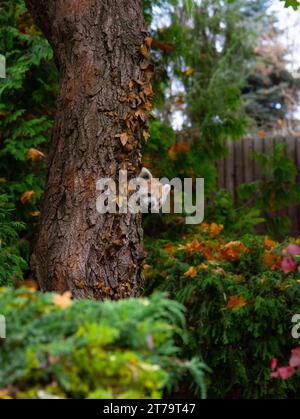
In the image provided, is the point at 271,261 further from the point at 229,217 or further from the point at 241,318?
the point at 229,217

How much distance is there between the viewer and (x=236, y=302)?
167 inches

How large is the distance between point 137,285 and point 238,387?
1.17 metres

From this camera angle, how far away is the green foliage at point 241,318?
418 centimetres

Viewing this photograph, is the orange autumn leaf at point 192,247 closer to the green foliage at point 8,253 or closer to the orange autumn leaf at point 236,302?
the orange autumn leaf at point 236,302

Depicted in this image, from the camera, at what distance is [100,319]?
1649 mm

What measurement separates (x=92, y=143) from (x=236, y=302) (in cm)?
143

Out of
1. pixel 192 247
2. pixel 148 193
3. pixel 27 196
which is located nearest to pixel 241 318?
pixel 192 247

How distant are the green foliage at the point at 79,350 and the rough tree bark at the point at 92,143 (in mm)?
1980

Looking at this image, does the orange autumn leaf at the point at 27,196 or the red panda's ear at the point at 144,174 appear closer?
the red panda's ear at the point at 144,174

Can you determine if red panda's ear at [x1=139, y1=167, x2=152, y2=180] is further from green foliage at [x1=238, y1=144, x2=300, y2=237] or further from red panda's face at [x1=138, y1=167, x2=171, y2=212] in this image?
green foliage at [x1=238, y1=144, x2=300, y2=237]

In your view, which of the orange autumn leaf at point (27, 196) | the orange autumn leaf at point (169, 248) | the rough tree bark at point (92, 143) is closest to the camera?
the rough tree bark at point (92, 143)

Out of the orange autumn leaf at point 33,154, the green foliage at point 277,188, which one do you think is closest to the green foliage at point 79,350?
the orange autumn leaf at point 33,154

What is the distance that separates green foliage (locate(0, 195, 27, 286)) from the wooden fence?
5.07 m
